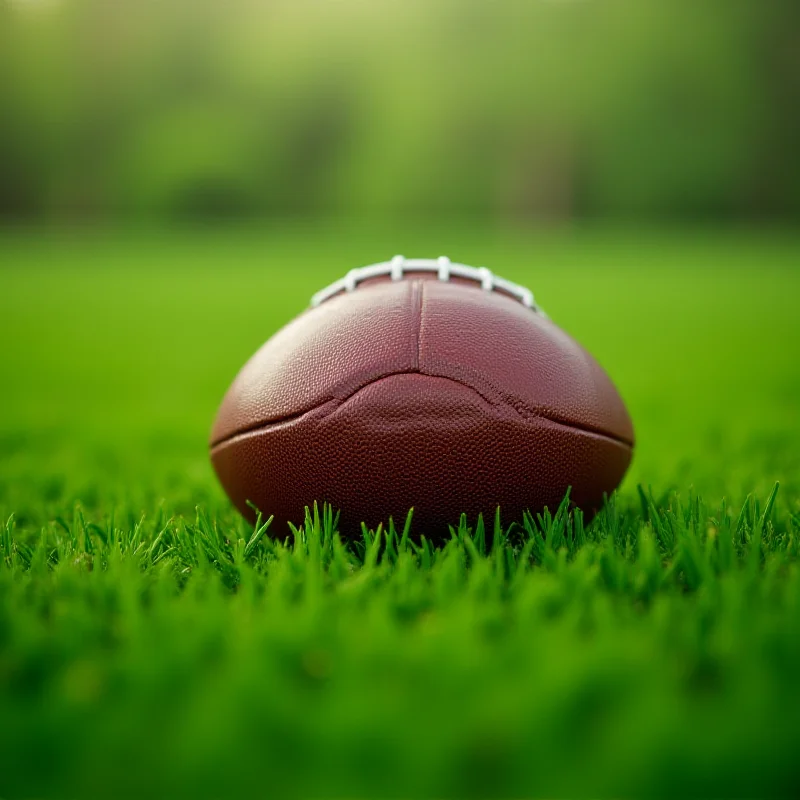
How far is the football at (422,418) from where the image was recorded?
67.2 inches

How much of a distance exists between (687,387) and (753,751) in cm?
409

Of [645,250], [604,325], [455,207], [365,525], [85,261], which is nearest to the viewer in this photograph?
[365,525]

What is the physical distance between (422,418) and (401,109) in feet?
127

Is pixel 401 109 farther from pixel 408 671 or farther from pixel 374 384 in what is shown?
pixel 408 671

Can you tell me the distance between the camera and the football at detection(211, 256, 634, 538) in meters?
1.71

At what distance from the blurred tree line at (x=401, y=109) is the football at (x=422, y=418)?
34413 mm

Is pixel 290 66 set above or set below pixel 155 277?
above

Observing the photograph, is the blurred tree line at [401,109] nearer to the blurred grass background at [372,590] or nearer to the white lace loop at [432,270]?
the blurred grass background at [372,590]

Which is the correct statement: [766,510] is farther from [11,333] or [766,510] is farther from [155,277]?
[155,277]

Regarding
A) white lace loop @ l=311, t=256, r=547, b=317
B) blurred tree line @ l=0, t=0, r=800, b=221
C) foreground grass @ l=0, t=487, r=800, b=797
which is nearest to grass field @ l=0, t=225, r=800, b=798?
foreground grass @ l=0, t=487, r=800, b=797

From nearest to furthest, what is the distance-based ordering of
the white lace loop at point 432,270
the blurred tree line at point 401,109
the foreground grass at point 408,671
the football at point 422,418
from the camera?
the foreground grass at point 408,671 < the football at point 422,418 < the white lace loop at point 432,270 < the blurred tree line at point 401,109

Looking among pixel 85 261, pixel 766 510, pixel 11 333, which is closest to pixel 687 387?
pixel 766 510

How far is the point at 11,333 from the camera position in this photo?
751 centimetres

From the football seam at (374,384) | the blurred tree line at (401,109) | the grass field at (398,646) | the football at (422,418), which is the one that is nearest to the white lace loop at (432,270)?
the football at (422,418)
